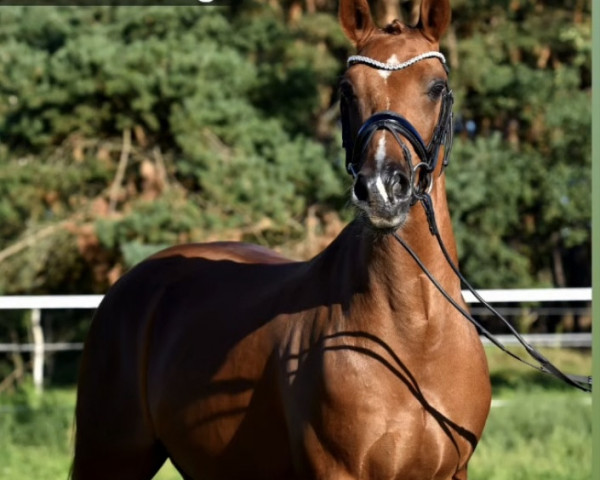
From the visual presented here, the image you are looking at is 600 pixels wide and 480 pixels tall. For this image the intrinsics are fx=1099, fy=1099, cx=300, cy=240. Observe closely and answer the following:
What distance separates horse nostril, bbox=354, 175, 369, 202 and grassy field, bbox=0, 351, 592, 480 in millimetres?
4243

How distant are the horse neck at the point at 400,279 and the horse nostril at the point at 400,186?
268mm

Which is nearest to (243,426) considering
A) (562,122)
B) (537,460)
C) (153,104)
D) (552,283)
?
(537,460)

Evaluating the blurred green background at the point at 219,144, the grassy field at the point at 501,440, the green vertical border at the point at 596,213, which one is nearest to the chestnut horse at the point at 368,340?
Answer: the green vertical border at the point at 596,213

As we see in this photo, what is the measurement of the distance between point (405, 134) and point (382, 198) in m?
0.30

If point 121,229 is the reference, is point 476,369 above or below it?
above

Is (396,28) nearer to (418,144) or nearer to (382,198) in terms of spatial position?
(418,144)

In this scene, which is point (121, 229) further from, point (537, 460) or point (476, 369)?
point (476, 369)

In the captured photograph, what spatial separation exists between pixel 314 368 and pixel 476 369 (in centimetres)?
56

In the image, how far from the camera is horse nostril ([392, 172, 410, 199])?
3.22 m

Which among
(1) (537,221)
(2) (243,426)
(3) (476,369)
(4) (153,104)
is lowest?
(1) (537,221)

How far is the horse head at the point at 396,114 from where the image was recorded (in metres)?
3.21

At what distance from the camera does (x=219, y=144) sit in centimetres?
1598

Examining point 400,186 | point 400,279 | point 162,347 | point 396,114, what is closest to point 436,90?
point 396,114

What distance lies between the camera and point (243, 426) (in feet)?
13.0
